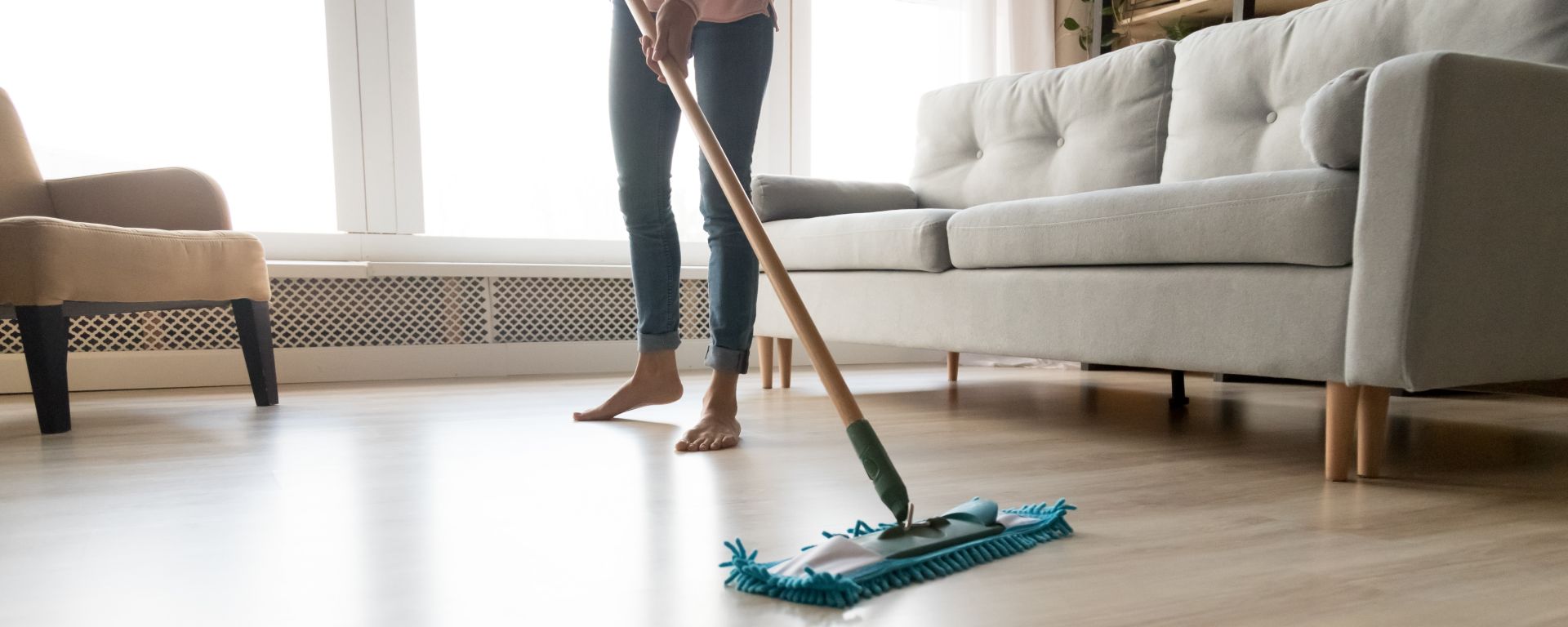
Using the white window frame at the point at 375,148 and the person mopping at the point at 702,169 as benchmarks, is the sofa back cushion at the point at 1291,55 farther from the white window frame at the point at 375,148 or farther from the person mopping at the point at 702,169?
the white window frame at the point at 375,148

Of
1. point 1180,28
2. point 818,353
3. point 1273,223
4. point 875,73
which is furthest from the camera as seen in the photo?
point 875,73

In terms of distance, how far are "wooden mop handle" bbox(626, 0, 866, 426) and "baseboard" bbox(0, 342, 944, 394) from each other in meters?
1.92

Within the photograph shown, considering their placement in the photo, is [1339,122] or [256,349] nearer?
[1339,122]

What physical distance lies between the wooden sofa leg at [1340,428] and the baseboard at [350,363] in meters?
2.15

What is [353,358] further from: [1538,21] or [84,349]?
[1538,21]

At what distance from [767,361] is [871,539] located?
1.72 meters

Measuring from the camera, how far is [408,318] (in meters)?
2.96

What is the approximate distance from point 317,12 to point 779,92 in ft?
4.73

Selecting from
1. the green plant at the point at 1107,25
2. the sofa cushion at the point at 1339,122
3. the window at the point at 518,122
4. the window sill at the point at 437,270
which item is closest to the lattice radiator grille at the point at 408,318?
the window sill at the point at 437,270

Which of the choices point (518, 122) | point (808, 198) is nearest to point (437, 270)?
point (518, 122)

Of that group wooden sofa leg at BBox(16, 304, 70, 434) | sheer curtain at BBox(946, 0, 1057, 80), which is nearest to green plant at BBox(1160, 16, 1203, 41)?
sheer curtain at BBox(946, 0, 1057, 80)

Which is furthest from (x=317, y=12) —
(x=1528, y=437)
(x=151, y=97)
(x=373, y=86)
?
(x=1528, y=437)

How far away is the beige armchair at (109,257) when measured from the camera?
1813mm

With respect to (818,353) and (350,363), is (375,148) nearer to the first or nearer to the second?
(350,363)
